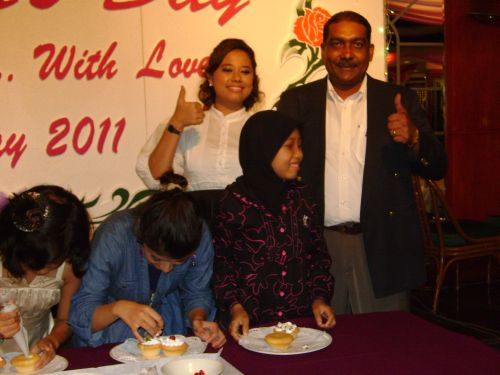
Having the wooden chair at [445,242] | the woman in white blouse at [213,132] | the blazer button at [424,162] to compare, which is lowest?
the wooden chair at [445,242]

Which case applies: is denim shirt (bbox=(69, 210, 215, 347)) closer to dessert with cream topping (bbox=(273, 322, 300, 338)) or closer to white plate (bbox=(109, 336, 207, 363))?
white plate (bbox=(109, 336, 207, 363))

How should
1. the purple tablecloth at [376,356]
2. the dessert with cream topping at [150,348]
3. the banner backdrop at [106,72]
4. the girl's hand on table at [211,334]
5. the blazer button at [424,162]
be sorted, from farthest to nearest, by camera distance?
the banner backdrop at [106,72], the blazer button at [424,162], the girl's hand on table at [211,334], the dessert with cream topping at [150,348], the purple tablecloth at [376,356]

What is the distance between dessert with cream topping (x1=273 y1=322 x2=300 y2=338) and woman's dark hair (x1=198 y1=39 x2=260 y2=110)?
1.29m

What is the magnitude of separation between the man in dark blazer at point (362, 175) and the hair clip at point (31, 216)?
111cm

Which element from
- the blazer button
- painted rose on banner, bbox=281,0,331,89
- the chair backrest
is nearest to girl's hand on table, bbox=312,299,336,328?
the blazer button

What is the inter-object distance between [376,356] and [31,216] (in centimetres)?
117

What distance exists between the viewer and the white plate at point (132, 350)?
1.79 metres

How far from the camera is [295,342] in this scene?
1921 mm

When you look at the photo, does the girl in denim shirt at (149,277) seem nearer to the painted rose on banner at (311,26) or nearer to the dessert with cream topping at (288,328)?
the dessert with cream topping at (288,328)

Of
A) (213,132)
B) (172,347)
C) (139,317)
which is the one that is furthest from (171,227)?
(213,132)

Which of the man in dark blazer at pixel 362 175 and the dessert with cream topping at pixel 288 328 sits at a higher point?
the man in dark blazer at pixel 362 175

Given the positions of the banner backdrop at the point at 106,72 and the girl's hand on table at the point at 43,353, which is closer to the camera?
the girl's hand on table at the point at 43,353

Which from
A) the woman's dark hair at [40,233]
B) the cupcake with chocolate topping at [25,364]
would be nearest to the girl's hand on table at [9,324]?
the cupcake with chocolate topping at [25,364]

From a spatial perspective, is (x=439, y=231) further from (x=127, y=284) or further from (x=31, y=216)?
(x=31, y=216)
